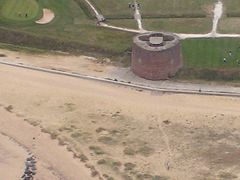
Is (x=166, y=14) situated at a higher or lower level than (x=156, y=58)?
higher

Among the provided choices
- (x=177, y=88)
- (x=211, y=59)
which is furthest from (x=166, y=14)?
(x=177, y=88)

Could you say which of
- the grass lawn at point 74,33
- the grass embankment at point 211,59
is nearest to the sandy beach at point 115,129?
the grass embankment at point 211,59

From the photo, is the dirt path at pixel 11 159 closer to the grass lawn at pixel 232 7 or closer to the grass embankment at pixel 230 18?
the grass embankment at pixel 230 18

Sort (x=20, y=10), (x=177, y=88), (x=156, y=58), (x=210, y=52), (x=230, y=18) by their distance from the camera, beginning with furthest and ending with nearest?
(x=20, y=10) < (x=230, y=18) < (x=210, y=52) < (x=156, y=58) < (x=177, y=88)

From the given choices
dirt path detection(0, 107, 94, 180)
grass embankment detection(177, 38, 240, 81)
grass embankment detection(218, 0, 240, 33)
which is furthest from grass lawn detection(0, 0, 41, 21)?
grass embankment detection(218, 0, 240, 33)

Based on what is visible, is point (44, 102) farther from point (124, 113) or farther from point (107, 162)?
point (107, 162)

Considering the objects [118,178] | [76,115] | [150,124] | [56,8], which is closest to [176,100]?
[150,124]

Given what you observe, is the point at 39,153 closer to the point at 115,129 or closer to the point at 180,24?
the point at 115,129
